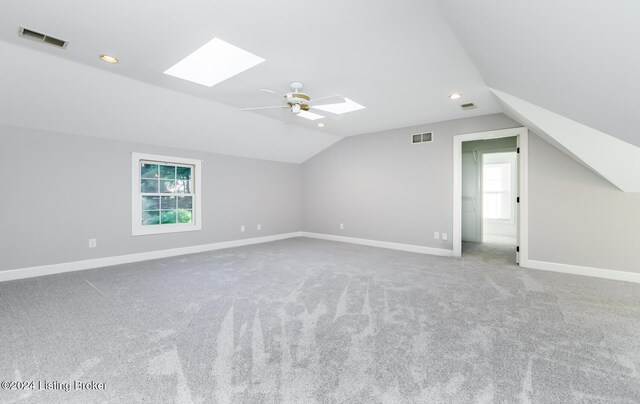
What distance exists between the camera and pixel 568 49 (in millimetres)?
1540

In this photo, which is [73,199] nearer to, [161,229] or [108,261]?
[108,261]

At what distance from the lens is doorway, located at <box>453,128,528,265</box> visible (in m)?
4.30

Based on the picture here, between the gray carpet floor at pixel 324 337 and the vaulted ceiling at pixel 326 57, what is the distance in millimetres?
1673

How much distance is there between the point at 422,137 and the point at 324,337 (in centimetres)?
440

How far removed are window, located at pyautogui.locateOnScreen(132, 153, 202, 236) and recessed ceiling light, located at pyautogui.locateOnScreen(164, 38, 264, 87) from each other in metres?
2.25

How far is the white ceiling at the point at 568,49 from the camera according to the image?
1.21m

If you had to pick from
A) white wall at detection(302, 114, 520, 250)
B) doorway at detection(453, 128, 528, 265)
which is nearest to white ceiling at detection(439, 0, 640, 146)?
doorway at detection(453, 128, 528, 265)

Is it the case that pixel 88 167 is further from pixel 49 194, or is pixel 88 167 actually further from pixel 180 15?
pixel 180 15

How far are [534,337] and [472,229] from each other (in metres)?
5.00

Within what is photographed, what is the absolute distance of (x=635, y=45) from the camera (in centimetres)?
120

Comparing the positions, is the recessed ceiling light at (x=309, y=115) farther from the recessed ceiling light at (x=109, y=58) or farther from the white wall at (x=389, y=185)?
the recessed ceiling light at (x=109, y=58)

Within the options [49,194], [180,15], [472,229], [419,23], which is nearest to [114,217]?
[49,194]

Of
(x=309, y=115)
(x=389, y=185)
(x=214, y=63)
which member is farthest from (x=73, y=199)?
(x=389, y=185)

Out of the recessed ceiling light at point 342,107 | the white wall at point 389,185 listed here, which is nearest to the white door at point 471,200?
the white wall at point 389,185
